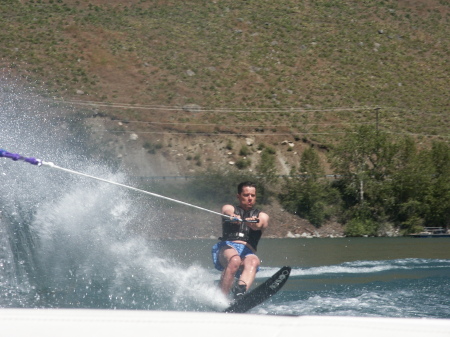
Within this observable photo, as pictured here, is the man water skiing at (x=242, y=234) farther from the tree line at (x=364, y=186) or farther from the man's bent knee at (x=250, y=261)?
the tree line at (x=364, y=186)

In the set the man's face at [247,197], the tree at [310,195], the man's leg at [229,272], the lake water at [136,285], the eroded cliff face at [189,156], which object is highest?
the man's face at [247,197]

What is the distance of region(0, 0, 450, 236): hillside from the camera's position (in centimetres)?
3944

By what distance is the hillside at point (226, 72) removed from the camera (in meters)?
39.4

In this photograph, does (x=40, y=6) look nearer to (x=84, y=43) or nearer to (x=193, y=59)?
(x=84, y=43)

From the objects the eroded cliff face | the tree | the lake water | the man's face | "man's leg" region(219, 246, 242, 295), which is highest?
the man's face

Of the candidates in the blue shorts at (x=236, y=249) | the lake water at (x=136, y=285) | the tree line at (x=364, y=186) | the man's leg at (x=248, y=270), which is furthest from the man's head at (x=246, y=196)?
the tree line at (x=364, y=186)

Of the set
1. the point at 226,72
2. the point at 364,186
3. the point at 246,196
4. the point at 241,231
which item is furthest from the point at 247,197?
the point at 226,72

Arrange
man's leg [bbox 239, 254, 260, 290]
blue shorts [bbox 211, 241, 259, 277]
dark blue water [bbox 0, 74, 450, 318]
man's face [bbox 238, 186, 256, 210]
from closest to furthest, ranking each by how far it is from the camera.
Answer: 1. man's leg [bbox 239, 254, 260, 290]
2. dark blue water [bbox 0, 74, 450, 318]
3. blue shorts [bbox 211, 241, 259, 277]
4. man's face [bbox 238, 186, 256, 210]

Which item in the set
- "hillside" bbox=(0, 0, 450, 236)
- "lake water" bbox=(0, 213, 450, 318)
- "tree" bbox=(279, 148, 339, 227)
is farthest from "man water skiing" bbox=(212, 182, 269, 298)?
"hillside" bbox=(0, 0, 450, 236)

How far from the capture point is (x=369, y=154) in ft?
116

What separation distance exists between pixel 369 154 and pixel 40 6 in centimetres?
2845

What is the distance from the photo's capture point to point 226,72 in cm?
4634

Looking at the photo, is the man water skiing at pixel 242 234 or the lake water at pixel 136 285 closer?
the lake water at pixel 136 285

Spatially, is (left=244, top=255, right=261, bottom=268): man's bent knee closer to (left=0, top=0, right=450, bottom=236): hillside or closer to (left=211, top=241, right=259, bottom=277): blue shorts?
(left=211, top=241, right=259, bottom=277): blue shorts
